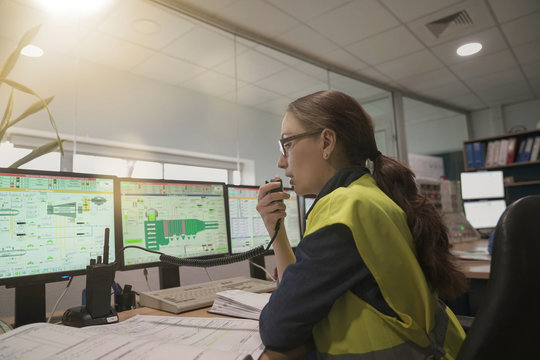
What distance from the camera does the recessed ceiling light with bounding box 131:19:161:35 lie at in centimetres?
291

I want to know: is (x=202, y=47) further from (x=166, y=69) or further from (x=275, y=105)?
(x=275, y=105)

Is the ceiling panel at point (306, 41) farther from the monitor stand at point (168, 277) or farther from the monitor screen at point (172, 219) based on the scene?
the monitor stand at point (168, 277)

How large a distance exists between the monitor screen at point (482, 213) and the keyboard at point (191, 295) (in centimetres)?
243

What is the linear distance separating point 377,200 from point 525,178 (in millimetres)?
3967

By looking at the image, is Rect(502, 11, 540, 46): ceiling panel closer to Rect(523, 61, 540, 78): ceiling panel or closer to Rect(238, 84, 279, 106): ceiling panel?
Rect(523, 61, 540, 78): ceiling panel

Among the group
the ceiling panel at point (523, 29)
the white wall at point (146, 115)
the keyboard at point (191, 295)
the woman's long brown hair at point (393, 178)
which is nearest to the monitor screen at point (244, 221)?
the keyboard at point (191, 295)

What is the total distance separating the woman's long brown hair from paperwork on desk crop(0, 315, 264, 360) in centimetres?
42

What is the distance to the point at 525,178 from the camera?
383cm

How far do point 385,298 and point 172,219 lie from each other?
2.89 feet

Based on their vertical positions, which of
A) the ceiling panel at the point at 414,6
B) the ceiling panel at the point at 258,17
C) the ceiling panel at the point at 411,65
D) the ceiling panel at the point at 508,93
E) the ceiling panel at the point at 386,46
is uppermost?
the ceiling panel at the point at 258,17

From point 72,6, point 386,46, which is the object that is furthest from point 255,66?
point 72,6

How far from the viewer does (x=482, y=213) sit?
306 centimetres

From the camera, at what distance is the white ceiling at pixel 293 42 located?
2.88 m

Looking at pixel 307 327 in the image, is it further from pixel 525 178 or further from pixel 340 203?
pixel 525 178
